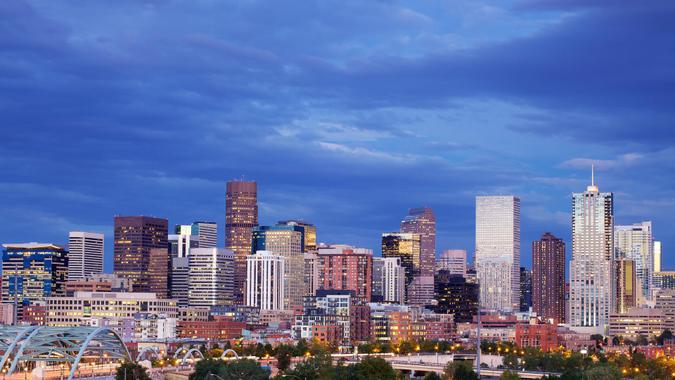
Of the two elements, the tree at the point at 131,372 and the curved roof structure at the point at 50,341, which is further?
the curved roof structure at the point at 50,341

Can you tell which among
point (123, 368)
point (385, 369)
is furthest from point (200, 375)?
point (385, 369)

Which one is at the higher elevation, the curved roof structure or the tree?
the curved roof structure

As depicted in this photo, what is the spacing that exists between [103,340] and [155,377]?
14.2m

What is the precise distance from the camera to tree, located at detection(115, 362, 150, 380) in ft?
494

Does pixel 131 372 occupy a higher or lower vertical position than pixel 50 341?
lower

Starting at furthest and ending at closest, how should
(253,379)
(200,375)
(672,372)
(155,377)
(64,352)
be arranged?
(672,372), (64,352), (155,377), (200,375), (253,379)

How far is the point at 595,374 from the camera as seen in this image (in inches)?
5709

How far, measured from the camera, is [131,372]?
152 m

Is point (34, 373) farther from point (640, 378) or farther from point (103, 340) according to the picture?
point (640, 378)

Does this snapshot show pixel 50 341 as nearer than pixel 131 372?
No

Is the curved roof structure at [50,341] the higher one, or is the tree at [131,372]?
the curved roof structure at [50,341]

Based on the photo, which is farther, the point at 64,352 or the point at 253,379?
the point at 64,352

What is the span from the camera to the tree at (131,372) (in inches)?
5928

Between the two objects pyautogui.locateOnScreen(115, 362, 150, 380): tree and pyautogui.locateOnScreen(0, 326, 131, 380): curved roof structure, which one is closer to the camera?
pyautogui.locateOnScreen(115, 362, 150, 380): tree
